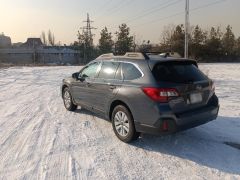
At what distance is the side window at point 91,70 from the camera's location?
276 inches

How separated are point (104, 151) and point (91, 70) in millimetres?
2590

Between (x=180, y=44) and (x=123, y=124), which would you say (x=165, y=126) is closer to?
(x=123, y=124)

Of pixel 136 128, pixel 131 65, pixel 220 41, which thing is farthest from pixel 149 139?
pixel 220 41

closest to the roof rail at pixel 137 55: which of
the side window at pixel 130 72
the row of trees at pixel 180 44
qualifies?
the side window at pixel 130 72

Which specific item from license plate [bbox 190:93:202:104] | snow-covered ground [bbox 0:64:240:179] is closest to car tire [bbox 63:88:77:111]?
snow-covered ground [bbox 0:64:240:179]

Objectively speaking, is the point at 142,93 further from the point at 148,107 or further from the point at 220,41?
the point at 220,41

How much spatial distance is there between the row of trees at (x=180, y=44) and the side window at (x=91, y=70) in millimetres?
46272

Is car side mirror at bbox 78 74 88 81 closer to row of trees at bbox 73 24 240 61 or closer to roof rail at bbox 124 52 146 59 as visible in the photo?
roof rail at bbox 124 52 146 59

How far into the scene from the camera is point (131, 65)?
5699 millimetres

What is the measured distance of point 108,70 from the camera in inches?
254

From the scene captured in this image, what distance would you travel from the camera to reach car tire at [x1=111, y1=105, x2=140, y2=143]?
5.48 m

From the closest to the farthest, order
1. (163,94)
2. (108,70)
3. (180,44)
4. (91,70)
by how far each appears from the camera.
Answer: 1. (163,94)
2. (108,70)
3. (91,70)
4. (180,44)

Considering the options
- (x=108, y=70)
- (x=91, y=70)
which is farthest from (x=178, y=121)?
(x=91, y=70)

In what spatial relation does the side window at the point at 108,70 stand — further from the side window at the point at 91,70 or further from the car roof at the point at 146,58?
the side window at the point at 91,70
